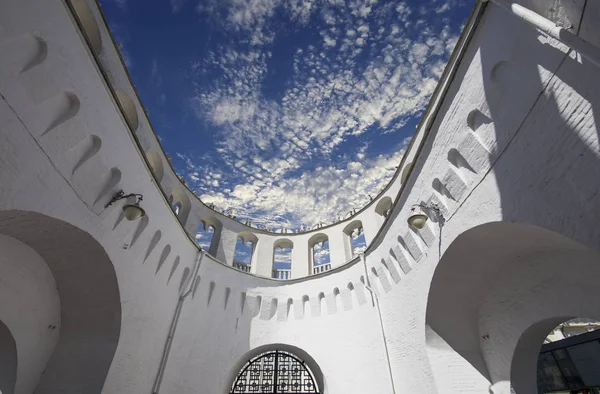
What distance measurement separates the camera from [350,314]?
1176 centimetres

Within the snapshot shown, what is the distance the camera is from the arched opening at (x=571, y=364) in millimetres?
A: 8750

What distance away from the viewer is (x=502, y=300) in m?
7.13

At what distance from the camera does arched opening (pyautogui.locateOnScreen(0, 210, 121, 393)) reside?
237 inches

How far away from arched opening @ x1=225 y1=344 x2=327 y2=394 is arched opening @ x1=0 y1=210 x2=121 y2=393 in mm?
6069

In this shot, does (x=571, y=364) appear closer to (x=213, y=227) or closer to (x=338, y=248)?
(x=338, y=248)

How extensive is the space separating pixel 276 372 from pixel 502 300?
383 inches

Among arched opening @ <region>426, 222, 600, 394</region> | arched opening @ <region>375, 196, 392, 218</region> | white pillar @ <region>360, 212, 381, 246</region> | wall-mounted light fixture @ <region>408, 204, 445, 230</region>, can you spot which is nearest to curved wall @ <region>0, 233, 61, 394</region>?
wall-mounted light fixture @ <region>408, 204, 445, 230</region>

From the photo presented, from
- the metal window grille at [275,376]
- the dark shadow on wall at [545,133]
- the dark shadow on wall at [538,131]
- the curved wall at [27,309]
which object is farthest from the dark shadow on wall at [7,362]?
the dark shadow on wall at [545,133]

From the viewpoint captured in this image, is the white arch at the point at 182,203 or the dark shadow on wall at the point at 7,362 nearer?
the dark shadow on wall at the point at 7,362

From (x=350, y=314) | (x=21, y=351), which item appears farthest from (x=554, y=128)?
(x=21, y=351)

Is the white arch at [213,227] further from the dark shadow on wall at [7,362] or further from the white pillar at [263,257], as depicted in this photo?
the dark shadow on wall at [7,362]

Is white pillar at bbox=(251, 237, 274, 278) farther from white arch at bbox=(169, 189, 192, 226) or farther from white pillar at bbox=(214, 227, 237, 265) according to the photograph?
white arch at bbox=(169, 189, 192, 226)

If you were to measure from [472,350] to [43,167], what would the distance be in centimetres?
1021

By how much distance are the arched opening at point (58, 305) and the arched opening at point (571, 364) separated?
13.1 metres
